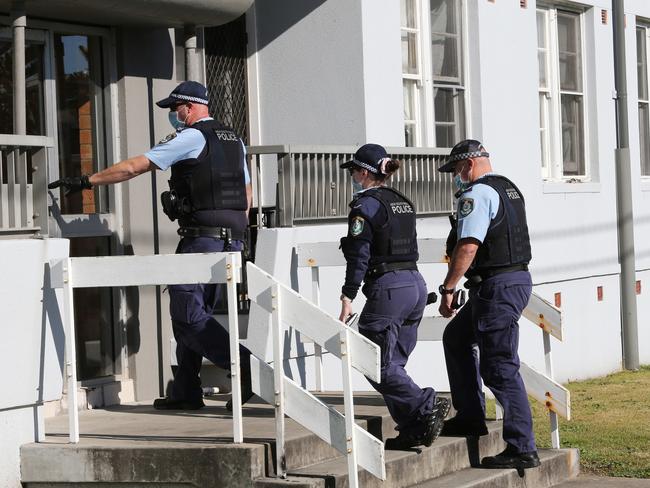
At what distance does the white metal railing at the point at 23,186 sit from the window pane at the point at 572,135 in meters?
9.09

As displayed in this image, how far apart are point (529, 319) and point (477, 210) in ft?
4.60

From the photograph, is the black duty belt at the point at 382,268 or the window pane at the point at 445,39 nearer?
the black duty belt at the point at 382,268

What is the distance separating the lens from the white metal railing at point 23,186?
779 cm

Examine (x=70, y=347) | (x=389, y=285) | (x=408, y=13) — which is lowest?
(x=70, y=347)

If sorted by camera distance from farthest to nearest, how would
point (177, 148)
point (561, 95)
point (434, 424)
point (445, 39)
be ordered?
1. point (561, 95)
2. point (445, 39)
3. point (177, 148)
4. point (434, 424)

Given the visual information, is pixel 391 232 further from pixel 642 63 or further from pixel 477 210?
pixel 642 63

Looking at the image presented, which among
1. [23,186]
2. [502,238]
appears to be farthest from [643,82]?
[23,186]

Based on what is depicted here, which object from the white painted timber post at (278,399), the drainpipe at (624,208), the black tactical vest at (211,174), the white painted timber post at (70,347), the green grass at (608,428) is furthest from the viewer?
the drainpipe at (624,208)

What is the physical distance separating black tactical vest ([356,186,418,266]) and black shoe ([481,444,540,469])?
4.47ft

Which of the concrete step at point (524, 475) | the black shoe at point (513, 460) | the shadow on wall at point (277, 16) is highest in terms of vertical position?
the shadow on wall at point (277, 16)

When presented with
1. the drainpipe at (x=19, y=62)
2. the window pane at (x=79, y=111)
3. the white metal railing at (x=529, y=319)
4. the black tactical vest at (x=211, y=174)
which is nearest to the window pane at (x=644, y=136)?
the white metal railing at (x=529, y=319)

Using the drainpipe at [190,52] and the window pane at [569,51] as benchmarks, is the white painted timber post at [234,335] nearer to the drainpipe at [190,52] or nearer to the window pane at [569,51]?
the drainpipe at [190,52]

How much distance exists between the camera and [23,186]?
787cm

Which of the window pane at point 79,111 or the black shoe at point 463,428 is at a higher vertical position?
the window pane at point 79,111
